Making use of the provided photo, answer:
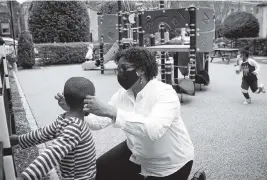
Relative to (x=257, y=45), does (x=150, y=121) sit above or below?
below

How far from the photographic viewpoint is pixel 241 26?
23.2 metres

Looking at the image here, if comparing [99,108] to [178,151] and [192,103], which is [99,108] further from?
[192,103]

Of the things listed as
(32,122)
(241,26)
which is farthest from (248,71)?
(241,26)

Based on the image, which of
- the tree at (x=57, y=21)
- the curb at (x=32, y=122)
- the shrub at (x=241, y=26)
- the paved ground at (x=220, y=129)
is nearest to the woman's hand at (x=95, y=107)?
the curb at (x=32, y=122)

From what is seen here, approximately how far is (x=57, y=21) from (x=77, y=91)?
2054cm

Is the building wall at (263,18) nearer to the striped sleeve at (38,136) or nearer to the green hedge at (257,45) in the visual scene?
the green hedge at (257,45)

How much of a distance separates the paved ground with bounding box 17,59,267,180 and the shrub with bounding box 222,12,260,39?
45.8ft

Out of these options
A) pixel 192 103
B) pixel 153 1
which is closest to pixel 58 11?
pixel 153 1

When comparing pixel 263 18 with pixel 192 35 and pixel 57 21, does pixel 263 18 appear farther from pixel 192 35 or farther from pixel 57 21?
pixel 192 35

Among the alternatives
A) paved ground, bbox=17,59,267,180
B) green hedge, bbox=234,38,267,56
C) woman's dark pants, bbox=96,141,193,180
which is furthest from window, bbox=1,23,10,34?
woman's dark pants, bbox=96,141,193,180

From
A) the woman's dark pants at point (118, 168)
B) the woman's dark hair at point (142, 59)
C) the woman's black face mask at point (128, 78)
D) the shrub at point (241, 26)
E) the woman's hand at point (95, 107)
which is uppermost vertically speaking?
the shrub at point (241, 26)

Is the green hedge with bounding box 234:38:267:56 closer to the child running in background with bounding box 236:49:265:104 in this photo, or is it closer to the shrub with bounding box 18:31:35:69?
the shrub with bounding box 18:31:35:69

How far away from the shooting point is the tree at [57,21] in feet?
69.9

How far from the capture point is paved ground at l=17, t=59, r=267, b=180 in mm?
3932
